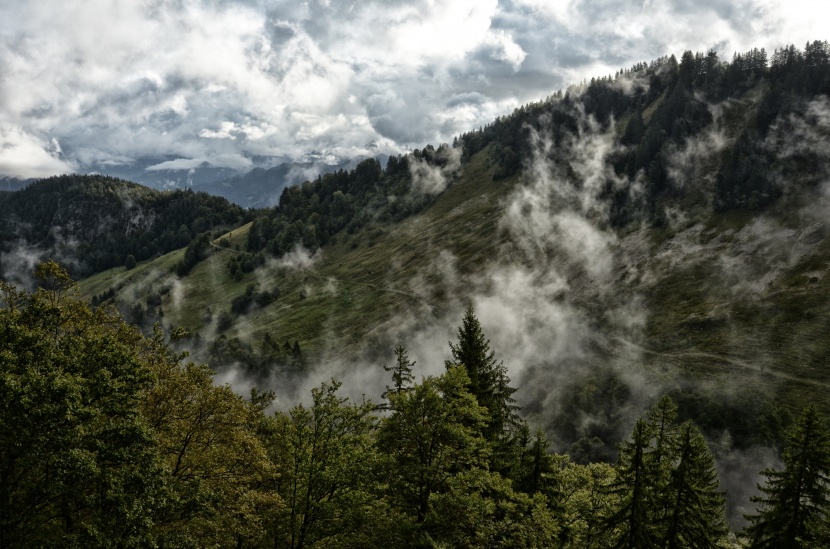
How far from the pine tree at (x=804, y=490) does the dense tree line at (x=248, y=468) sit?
0.11 m

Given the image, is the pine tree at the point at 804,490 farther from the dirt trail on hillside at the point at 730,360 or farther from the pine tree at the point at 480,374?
the dirt trail on hillside at the point at 730,360

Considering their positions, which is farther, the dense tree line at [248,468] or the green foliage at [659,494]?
the green foliage at [659,494]

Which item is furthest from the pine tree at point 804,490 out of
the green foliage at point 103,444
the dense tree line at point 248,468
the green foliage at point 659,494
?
the green foliage at point 103,444

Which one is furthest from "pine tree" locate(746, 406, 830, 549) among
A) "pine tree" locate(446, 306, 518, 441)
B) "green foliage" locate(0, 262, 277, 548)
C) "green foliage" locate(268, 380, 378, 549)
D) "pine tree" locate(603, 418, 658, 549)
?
"green foliage" locate(0, 262, 277, 548)

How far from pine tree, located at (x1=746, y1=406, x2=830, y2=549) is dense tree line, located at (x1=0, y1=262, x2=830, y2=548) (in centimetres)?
11

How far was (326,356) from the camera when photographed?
17925 cm

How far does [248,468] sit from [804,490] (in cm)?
3436

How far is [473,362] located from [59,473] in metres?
31.2

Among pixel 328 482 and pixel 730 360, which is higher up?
pixel 730 360

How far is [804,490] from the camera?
102 ft

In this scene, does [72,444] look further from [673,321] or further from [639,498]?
[673,321]

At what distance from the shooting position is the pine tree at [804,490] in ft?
99.2

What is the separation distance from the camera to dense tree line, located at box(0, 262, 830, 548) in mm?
20812

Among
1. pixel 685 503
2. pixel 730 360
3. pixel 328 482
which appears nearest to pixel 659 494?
pixel 685 503
